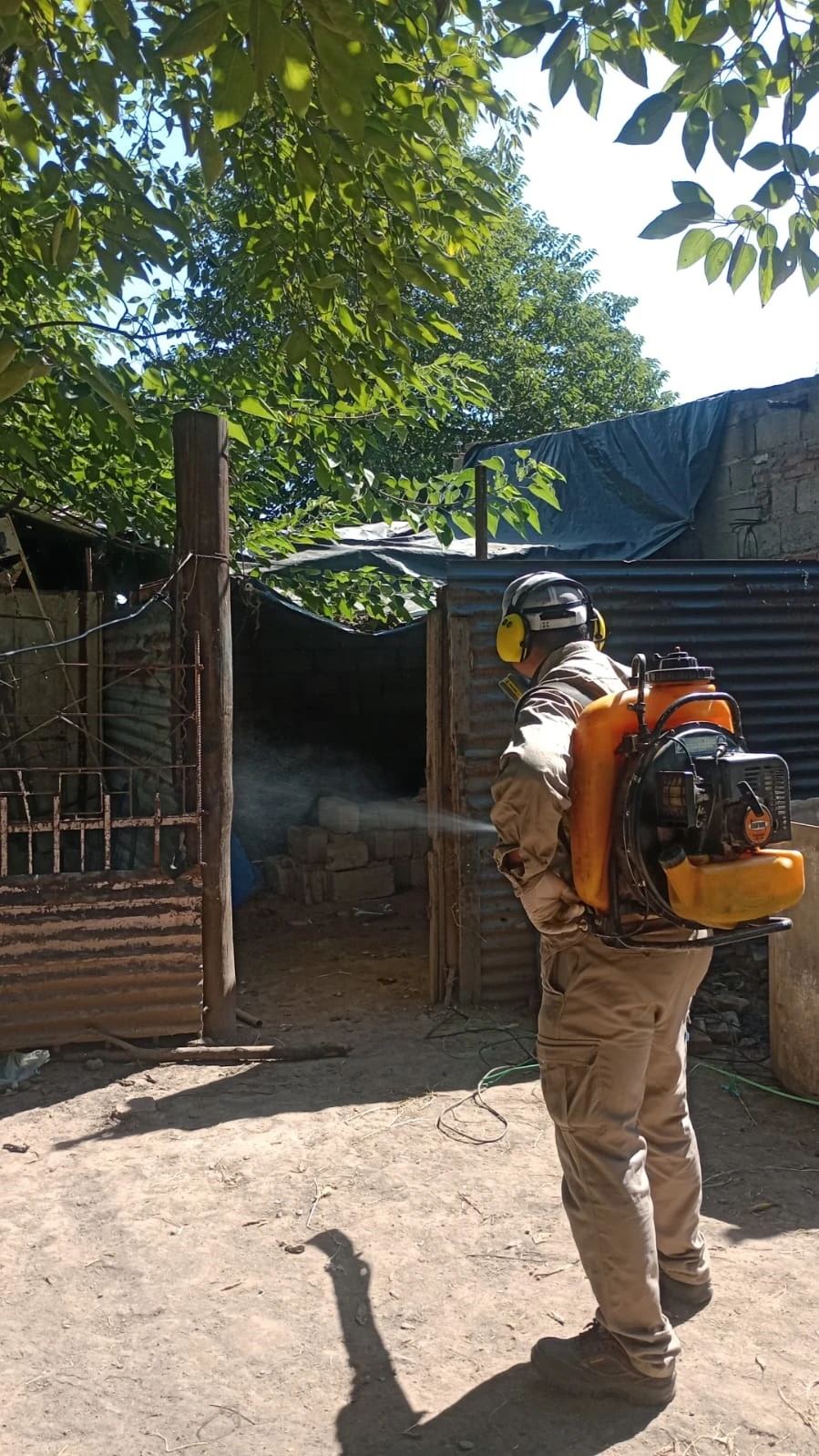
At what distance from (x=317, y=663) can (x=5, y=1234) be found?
782cm

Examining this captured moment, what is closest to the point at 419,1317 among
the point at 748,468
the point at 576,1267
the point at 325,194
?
the point at 576,1267

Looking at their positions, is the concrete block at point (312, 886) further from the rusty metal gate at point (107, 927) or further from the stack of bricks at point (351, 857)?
the rusty metal gate at point (107, 927)

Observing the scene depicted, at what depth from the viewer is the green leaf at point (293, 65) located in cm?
257

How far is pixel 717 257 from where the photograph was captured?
117 inches

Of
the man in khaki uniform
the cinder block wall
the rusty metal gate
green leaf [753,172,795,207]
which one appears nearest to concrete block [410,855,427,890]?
the rusty metal gate

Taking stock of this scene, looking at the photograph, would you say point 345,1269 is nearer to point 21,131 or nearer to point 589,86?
point 589,86

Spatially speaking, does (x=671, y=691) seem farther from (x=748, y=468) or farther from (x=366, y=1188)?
(x=748, y=468)

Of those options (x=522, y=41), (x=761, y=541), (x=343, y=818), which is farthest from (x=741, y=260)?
(x=761, y=541)

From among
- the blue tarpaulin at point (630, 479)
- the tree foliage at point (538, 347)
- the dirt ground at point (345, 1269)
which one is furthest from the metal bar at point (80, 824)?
the tree foliage at point (538, 347)

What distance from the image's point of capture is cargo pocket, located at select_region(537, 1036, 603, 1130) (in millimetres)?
2785

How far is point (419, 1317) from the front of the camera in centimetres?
321

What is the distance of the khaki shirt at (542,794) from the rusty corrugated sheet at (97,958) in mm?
2964

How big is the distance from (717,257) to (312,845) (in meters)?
6.92

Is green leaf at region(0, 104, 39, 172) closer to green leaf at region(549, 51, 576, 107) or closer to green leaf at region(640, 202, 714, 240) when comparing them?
green leaf at region(549, 51, 576, 107)
